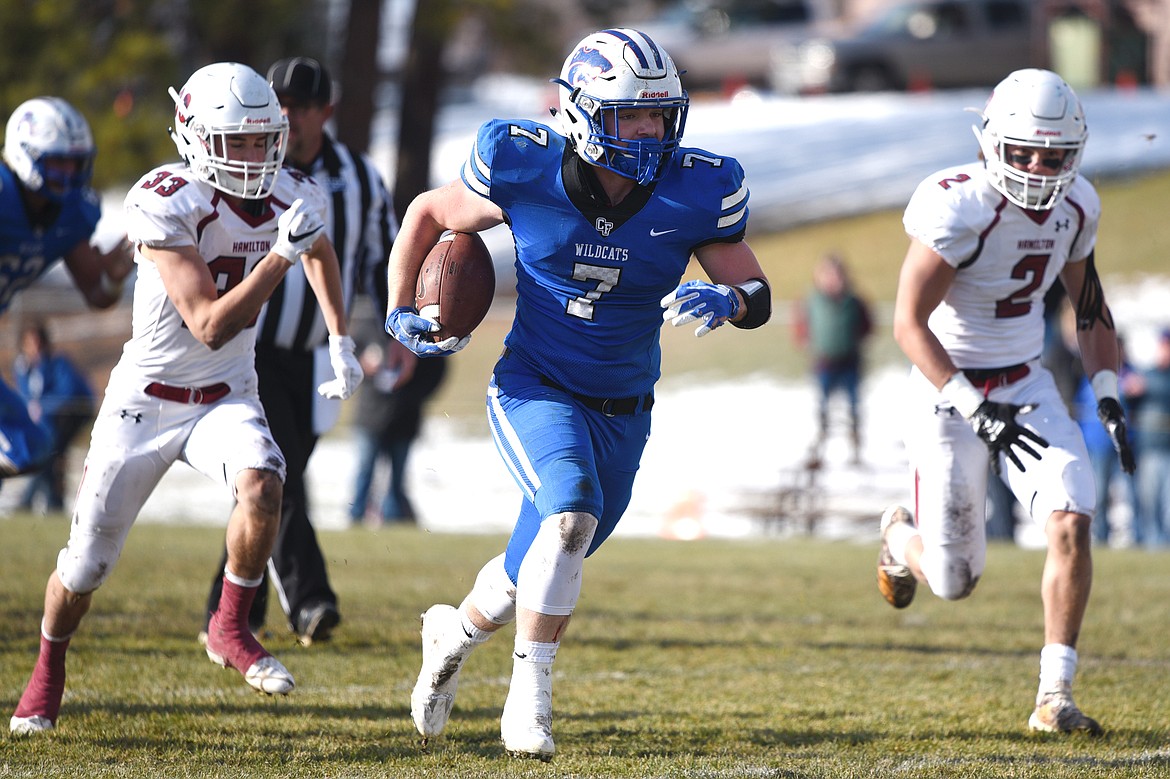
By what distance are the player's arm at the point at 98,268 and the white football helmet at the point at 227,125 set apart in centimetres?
153

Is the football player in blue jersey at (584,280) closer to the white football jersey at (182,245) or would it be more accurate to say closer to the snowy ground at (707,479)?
the white football jersey at (182,245)

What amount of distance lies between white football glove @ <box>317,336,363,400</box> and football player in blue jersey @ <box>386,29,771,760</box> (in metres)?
0.46

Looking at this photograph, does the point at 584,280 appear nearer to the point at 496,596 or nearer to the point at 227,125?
the point at 496,596

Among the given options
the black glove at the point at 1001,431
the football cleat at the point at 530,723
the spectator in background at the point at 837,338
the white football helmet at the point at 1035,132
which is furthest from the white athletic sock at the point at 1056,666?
the spectator in background at the point at 837,338

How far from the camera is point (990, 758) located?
12.9 ft

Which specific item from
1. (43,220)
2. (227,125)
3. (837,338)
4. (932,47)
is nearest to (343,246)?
(43,220)

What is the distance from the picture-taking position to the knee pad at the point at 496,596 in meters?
3.88

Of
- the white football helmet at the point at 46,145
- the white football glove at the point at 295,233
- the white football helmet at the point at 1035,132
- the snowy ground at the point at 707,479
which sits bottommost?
the snowy ground at the point at 707,479

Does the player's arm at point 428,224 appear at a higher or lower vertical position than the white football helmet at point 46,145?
lower

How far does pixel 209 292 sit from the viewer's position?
410 centimetres

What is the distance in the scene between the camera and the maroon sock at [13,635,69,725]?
4098 millimetres

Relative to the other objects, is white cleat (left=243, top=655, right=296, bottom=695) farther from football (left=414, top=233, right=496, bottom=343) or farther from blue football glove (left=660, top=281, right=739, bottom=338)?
blue football glove (left=660, top=281, right=739, bottom=338)

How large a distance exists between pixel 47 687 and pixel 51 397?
808cm

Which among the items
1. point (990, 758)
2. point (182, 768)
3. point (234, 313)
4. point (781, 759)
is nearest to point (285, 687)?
point (182, 768)
